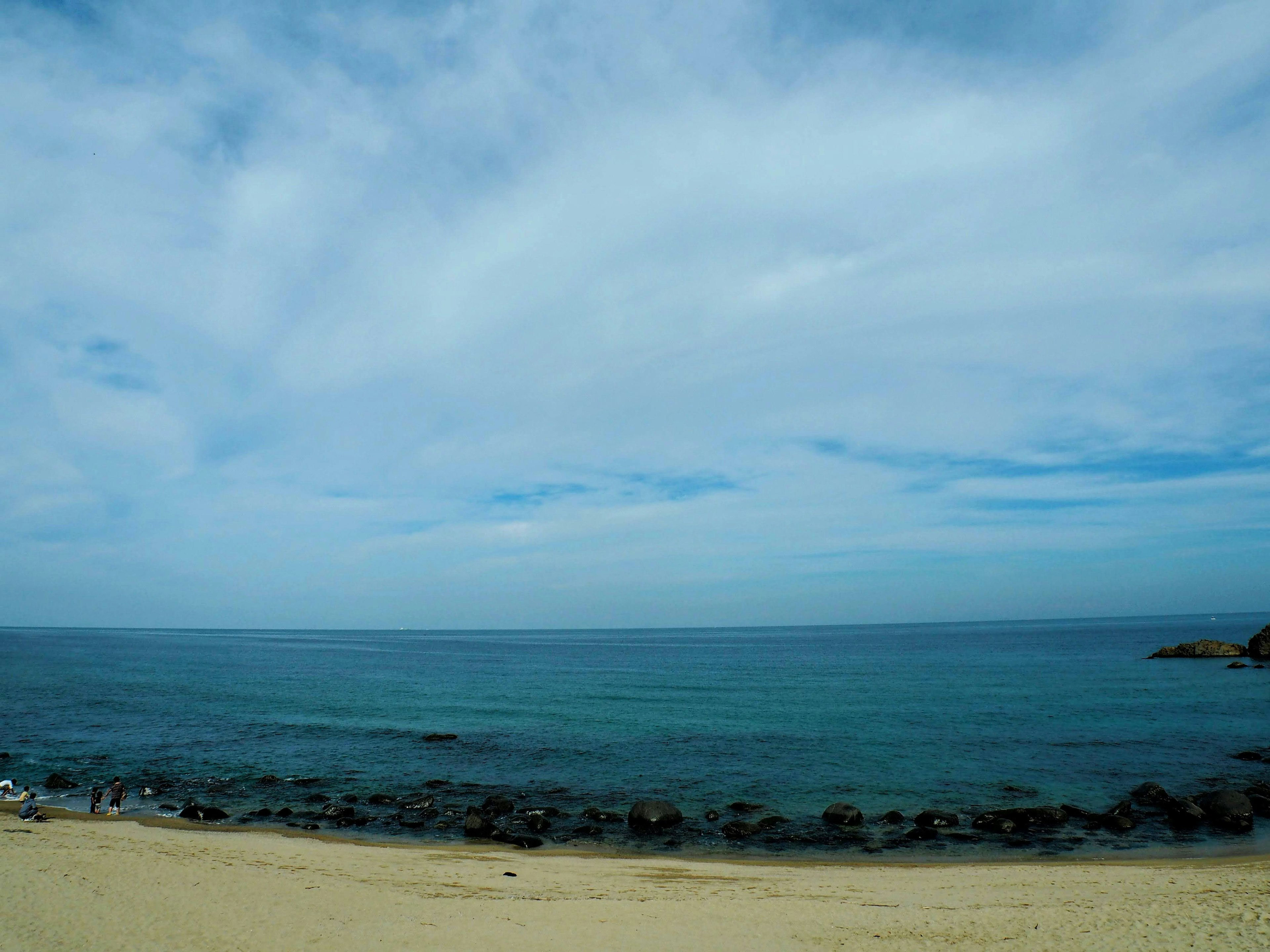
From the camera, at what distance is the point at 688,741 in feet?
139

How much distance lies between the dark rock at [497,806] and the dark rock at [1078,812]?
70.4 feet

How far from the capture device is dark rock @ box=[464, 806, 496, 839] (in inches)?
1003

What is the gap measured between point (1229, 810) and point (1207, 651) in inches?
3926

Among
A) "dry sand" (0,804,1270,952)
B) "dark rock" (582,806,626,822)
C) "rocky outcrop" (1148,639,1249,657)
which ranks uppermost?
"dry sand" (0,804,1270,952)

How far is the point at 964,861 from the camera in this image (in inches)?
886

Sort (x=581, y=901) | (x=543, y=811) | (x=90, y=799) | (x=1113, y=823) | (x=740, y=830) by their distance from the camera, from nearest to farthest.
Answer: (x=581, y=901)
(x=740, y=830)
(x=1113, y=823)
(x=543, y=811)
(x=90, y=799)

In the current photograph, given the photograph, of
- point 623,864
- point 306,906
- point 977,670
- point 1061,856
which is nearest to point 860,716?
point 1061,856

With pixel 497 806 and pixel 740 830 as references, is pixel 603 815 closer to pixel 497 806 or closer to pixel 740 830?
pixel 497 806

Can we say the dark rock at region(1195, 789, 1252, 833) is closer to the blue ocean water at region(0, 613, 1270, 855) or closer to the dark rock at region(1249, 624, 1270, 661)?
the blue ocean water at region(0, 613, 1270, 855)

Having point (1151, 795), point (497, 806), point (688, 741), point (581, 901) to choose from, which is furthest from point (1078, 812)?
point (497, 806)

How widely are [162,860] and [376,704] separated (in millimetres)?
41788

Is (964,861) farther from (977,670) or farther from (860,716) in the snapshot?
(977,670)

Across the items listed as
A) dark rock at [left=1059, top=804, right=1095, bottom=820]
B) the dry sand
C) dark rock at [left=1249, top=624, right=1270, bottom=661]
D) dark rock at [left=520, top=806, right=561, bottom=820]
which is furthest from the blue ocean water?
dark rock at [left=1249, top=624, right=1270, bottom=661]

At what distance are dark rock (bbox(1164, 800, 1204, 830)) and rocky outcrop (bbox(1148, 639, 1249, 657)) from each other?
98.8 m
